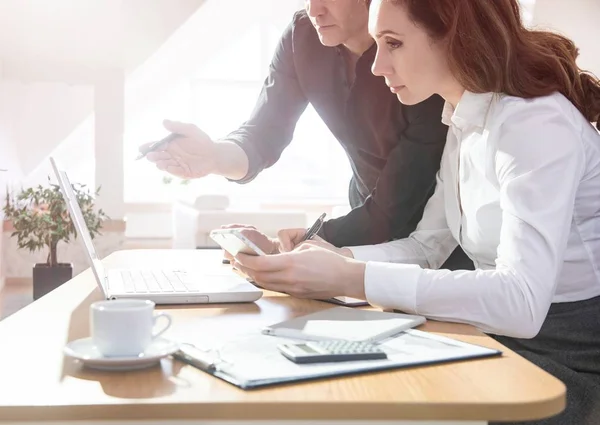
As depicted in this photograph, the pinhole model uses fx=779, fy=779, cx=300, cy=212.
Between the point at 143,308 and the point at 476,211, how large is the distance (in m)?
0.72

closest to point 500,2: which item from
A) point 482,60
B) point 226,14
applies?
point 482,60

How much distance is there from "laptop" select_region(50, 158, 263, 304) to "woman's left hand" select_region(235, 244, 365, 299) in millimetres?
65

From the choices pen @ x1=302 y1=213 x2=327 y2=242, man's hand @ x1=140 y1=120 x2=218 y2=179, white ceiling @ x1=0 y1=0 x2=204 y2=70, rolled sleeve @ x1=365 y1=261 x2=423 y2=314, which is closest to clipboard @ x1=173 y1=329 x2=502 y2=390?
rolled sleeve @ x1=365 y1=261 x2=423 y2=314

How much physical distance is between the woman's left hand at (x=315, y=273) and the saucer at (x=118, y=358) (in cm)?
35

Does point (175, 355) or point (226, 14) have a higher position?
point (226, 14)

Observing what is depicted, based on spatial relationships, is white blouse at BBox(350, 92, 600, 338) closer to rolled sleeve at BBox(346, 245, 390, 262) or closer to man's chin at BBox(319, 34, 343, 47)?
rolled sleeve at BBox(346, 245, 390, 262)

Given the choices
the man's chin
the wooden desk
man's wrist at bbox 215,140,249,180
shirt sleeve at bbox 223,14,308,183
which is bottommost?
the wooden desk

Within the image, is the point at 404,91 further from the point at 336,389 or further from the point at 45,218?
the point at 45,218

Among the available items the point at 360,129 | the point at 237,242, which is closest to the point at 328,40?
the point at 360,129

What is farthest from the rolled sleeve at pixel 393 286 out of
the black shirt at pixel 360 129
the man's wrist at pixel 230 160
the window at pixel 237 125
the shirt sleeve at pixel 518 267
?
the window at pixel 237 125

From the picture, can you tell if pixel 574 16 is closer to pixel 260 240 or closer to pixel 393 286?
pixel 260 240

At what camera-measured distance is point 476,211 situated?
4.34ft

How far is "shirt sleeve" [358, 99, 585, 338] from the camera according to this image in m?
1.07

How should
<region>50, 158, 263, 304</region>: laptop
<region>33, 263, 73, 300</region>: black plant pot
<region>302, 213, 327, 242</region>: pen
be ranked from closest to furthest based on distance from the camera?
<region>50, 158, 263, 304</region>: laptop
<region>302, 213, 327, 242</region>: pen
<region>33, 263, 73, 300</region>: black plant pot
